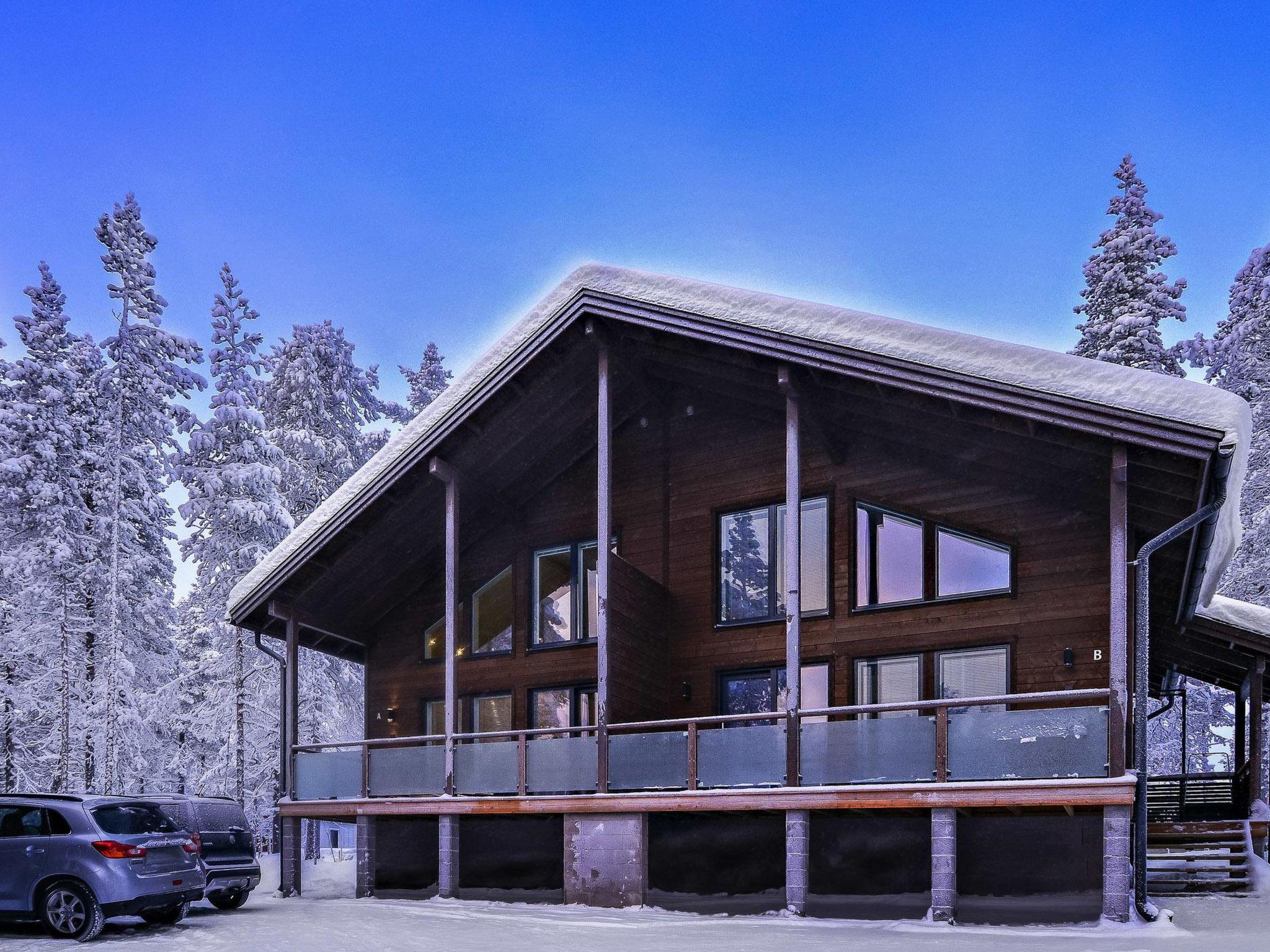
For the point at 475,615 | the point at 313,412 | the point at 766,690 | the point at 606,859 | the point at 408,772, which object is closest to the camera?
the point at 606,859

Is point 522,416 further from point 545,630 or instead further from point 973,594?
point 973,594

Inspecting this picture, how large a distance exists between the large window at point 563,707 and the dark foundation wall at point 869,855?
4.56 metres

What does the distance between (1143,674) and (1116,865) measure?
2.32m

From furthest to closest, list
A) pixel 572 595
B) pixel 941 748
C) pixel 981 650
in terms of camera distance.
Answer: pixel 572 595 → pixel 981 650 → pixel 941 748

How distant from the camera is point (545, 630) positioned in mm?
20484

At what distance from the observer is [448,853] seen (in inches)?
705

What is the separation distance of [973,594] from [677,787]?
5.04 m

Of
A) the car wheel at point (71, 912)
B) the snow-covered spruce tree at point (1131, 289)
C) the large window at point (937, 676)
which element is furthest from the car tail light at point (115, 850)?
the snow-covered spruce tree at point (1131, 289)

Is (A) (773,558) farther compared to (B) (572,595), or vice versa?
(B) (572,595)

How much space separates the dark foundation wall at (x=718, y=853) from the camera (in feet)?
54.6

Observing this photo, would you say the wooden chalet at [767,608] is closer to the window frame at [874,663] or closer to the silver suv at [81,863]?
the window frame at [874,663]

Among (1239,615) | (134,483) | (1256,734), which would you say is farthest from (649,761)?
(134,483)

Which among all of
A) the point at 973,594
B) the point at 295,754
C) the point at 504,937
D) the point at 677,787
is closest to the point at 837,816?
Answer: the point at 677,787

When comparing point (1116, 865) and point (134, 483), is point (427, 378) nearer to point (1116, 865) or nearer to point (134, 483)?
point (134, 483)
